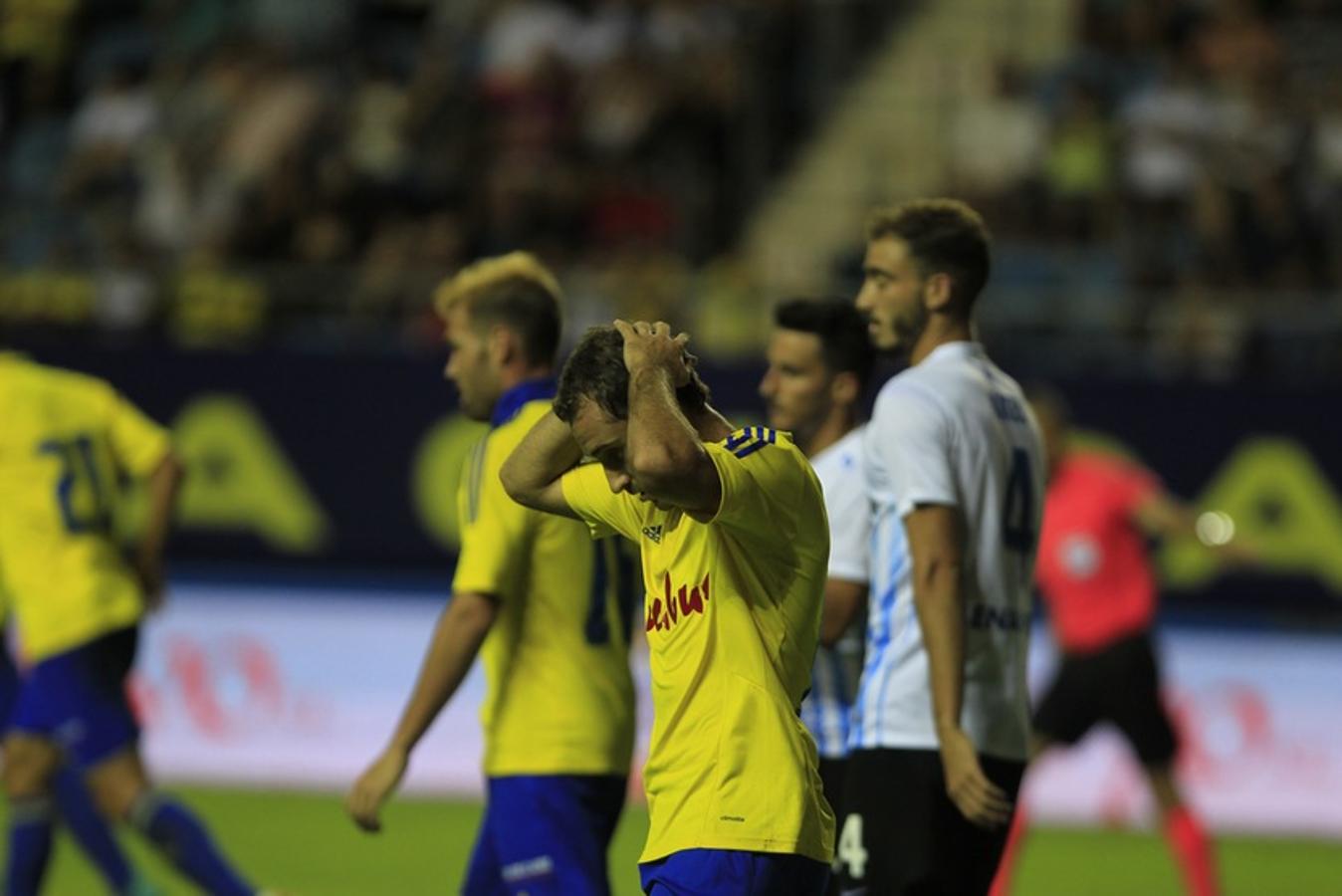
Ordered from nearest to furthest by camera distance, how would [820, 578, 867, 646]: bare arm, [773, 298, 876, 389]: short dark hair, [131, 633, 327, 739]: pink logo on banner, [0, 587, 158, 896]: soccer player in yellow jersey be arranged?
1. [820, 578, 867, 646]: bare arm
2. [773, 298, 876, 389]: short dark hair
3. [0, 587, 158, 896]: soccer player in yellow jersey
4. [131, 633, 327, 739]: pink logo on banner

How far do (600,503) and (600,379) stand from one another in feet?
1.29

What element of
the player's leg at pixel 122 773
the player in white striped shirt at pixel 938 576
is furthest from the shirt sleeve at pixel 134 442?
the player in white striped shirt at pixel 938 576

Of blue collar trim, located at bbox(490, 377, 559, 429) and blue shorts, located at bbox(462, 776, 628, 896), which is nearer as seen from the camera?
blue shorts, located at bbox(462, 776, 628, 896)

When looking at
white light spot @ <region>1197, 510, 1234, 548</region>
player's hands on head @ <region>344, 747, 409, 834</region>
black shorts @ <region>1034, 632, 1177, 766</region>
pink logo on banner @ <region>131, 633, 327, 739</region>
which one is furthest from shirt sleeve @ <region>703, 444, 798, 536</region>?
pink logo on banner @ <region>131, 633, 327, 739</region>

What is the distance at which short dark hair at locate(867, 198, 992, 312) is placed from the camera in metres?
5.55

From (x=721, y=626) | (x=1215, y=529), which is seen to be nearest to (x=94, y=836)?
(x=721, y=626)

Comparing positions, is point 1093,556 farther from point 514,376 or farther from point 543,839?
point 543,839

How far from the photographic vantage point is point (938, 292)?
5.58 m

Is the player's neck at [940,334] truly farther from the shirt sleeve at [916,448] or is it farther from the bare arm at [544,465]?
the bare arm at [544,465]

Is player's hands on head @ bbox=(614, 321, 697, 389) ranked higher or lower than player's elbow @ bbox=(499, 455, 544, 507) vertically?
higher

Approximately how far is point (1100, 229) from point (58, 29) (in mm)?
8386

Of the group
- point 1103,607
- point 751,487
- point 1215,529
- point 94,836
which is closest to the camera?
point 751,487

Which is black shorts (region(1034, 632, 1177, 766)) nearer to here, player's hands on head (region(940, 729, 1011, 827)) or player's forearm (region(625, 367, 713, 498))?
player's hands on head (region(940, 729, 1011, 827))

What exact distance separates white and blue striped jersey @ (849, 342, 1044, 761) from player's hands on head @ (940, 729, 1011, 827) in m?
0.20
